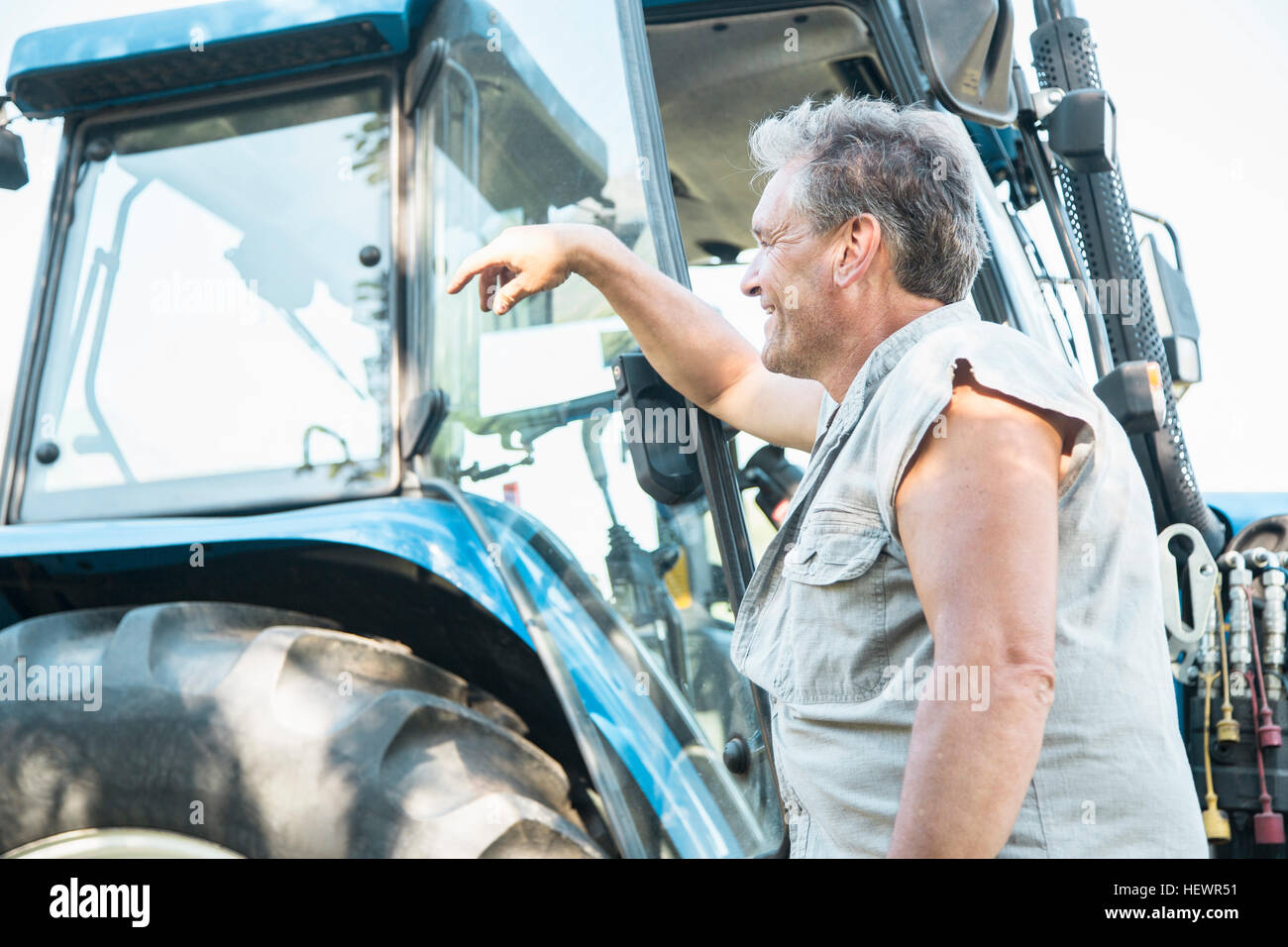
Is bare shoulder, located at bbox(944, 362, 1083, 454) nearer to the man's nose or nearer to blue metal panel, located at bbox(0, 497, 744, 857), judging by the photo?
the man's nose

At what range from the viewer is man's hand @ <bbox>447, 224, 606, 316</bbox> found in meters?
1.75

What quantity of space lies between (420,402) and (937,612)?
1213 mm

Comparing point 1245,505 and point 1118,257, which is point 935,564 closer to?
point 1118,257

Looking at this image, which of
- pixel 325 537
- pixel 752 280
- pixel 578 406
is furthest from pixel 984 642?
pixel 325 537

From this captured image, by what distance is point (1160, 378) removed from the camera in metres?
2.32

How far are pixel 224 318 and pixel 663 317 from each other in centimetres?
91

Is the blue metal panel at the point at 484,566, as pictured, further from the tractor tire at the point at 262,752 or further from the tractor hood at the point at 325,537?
the tractor tire at the point at 262,752

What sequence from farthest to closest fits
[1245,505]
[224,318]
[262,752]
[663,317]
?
[1245,505]
[224,318]
[663,317]
[262,752]

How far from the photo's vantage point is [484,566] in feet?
6.32

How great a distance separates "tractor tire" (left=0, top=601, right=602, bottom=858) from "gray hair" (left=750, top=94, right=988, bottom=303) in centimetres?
92

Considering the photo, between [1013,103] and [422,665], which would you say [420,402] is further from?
[1013,103]

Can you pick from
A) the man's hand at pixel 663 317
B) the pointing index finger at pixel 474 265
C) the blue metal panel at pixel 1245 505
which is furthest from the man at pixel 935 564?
the blue metal panel at pixel 1245 505

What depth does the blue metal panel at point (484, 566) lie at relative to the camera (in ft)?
5.71
